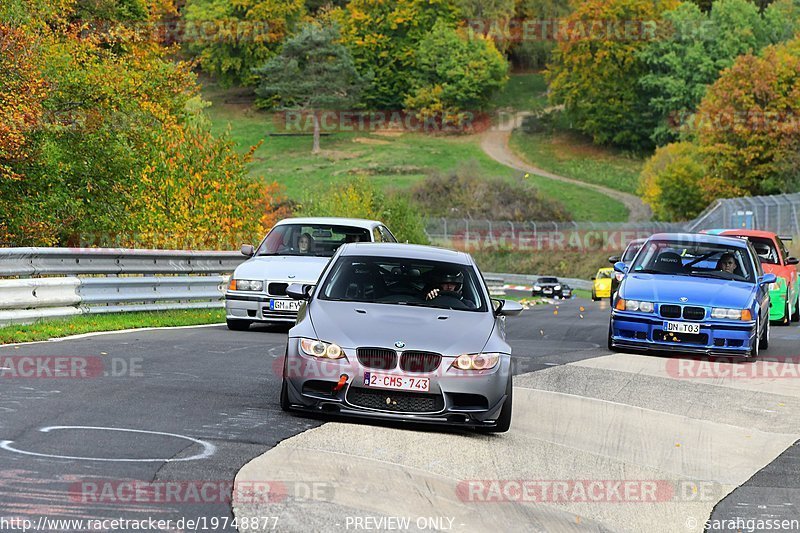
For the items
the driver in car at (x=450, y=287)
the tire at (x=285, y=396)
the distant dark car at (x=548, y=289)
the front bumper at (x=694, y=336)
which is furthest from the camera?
the distant dark car at (x=548, y=289)

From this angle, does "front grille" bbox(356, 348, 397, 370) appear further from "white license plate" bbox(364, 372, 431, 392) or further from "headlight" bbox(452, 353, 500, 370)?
"headlight" bbox(452, 353, 500, 370)

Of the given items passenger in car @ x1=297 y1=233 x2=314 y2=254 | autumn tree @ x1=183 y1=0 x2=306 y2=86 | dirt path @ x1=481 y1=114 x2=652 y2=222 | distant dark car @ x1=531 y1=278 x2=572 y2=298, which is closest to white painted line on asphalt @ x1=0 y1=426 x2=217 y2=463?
passenger in car @ x1=297 y1=233 x2=314 y2=254

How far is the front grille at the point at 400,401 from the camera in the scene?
Result: 31.8 ft

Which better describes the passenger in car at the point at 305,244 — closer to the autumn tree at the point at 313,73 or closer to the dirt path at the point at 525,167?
the dirt path at the point at 525,167

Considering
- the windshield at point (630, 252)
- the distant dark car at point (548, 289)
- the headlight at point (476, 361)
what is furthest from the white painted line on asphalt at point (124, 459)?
the distant dark car at point (548, 289)

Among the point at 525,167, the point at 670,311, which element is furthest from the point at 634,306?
the point at 525,167

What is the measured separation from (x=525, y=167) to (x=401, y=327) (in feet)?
344

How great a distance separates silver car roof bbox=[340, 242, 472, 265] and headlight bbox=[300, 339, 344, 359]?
1674 mm

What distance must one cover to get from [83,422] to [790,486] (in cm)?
471

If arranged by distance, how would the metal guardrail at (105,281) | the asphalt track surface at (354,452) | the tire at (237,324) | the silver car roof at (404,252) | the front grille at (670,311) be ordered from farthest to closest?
the tire at (237,324)
the front grille at (670,311)
the metal guardrail at (105,281)
the silver car roof at (404,252)
the asphalt track surface at (354,452)

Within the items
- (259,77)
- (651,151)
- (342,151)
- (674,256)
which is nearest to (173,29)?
(259,77)

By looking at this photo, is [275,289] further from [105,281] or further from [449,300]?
[449,300]

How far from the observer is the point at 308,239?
1964 cm

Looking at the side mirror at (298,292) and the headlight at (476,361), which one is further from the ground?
the side mirror at (298,292)
